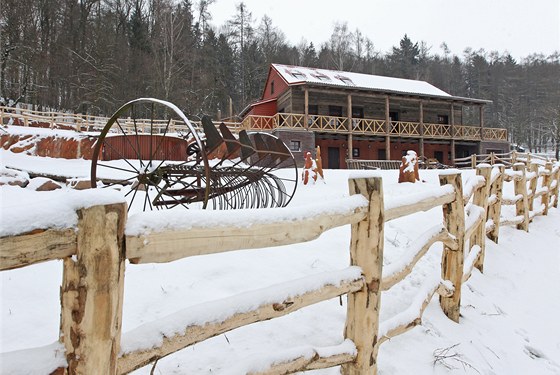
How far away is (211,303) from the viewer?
134 cm

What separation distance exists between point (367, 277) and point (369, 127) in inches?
797

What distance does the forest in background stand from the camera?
25031 millimetres

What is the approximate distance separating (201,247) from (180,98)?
94.4ft

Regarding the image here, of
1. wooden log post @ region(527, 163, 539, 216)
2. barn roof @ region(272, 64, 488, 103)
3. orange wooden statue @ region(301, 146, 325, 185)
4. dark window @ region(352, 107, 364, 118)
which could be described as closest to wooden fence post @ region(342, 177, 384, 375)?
wooden log post @ region(527, 163, 539, 216)

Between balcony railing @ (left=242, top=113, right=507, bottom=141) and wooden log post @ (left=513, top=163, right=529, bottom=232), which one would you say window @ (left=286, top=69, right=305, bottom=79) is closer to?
A: balcony railing @ (left=242, top=113, right=507, bottom=141)

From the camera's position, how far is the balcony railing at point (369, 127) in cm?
1995

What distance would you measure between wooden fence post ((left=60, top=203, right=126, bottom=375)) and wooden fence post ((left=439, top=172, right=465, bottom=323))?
3112 mm

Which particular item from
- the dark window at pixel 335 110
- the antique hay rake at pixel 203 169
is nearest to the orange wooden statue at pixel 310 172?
the antique hay rake at pixel 203 169

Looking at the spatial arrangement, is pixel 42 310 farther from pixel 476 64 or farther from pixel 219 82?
A: pixel 476 64

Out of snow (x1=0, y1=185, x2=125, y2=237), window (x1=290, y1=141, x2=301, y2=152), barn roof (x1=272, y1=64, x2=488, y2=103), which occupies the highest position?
barn roof (x1=272, y1=64, x2=488, y2=103)

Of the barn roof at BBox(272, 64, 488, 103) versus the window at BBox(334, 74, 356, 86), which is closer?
the barn roof at BBox(272, 64, 488, 103)

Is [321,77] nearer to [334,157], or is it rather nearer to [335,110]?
[335,110]

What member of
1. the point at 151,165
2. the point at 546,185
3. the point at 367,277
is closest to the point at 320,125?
the point at 546,185

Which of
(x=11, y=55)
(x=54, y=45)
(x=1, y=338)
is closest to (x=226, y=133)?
(x=1, y=338)
